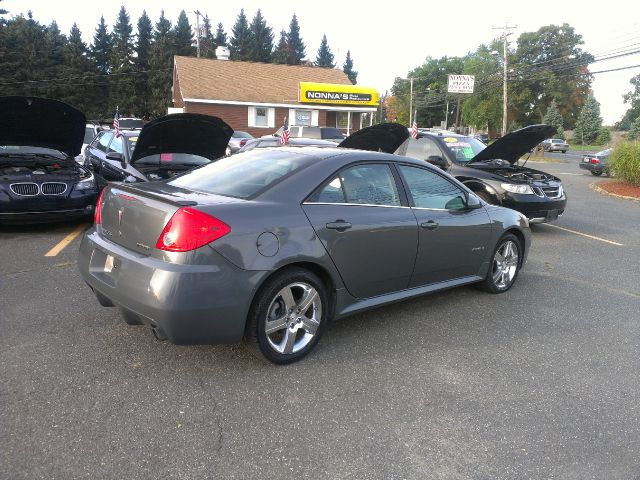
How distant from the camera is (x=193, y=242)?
299 centimetres

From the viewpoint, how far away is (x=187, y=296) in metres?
2.93

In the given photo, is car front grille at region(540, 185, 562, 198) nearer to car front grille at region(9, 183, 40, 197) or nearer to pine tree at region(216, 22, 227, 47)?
car front grille at region(9, 183, 40, 197)

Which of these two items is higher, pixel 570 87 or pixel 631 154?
pixel 570 87

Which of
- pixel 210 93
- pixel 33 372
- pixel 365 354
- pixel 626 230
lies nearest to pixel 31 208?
pixel 33 372

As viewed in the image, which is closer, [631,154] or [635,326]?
[635,326]

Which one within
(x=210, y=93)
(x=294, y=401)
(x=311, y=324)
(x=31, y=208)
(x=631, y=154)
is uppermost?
(x=210, y=93)

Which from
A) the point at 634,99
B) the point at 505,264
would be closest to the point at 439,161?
the point at 505,264

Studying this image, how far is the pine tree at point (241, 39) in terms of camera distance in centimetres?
7438

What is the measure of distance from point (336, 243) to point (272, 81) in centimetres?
3505

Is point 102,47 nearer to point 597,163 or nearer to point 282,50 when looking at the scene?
point 282,50

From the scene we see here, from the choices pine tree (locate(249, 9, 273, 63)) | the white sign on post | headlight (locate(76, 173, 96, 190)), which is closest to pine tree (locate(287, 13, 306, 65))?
pine tree (locate(249, 9, 273, 63))

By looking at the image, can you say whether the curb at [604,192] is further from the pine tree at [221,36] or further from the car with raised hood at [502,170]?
the pine tree at [221,36]

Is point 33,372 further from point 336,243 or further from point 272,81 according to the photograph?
point 272,81

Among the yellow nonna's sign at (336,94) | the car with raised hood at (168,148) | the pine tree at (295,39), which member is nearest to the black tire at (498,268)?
the car with raised hood at (168,148)
